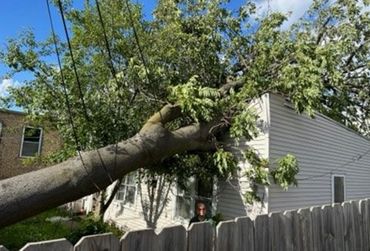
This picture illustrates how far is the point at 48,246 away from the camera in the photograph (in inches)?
85.2

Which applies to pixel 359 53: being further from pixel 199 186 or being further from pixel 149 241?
pixel 149 241

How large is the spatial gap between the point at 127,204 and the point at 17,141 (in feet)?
36.6

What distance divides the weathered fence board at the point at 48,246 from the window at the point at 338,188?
32.8 feet

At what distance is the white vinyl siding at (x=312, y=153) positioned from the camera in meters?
8.66

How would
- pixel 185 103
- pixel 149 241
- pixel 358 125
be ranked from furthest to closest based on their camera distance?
pixel 358 125
pixel 185 103
pixel 149 241

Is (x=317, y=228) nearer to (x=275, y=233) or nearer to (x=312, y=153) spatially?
(x=275, y=233)

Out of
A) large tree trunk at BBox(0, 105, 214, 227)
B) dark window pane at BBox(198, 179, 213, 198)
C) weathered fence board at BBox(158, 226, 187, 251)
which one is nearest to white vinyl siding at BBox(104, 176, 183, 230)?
dark window pane at BBox(198, 179, 213, 198)

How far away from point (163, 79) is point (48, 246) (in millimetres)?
7858

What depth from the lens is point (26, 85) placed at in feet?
33.6

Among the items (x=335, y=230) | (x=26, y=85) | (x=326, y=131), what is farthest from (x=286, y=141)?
(x=26, y=85)

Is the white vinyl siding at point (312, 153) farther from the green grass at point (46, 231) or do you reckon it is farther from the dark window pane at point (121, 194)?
the dark window pane at point (121, 194)

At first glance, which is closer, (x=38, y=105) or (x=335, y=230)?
(x=335, y=230)

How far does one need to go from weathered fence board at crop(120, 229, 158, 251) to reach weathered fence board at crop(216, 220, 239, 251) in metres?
0.78

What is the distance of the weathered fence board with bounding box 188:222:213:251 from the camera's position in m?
3.08
